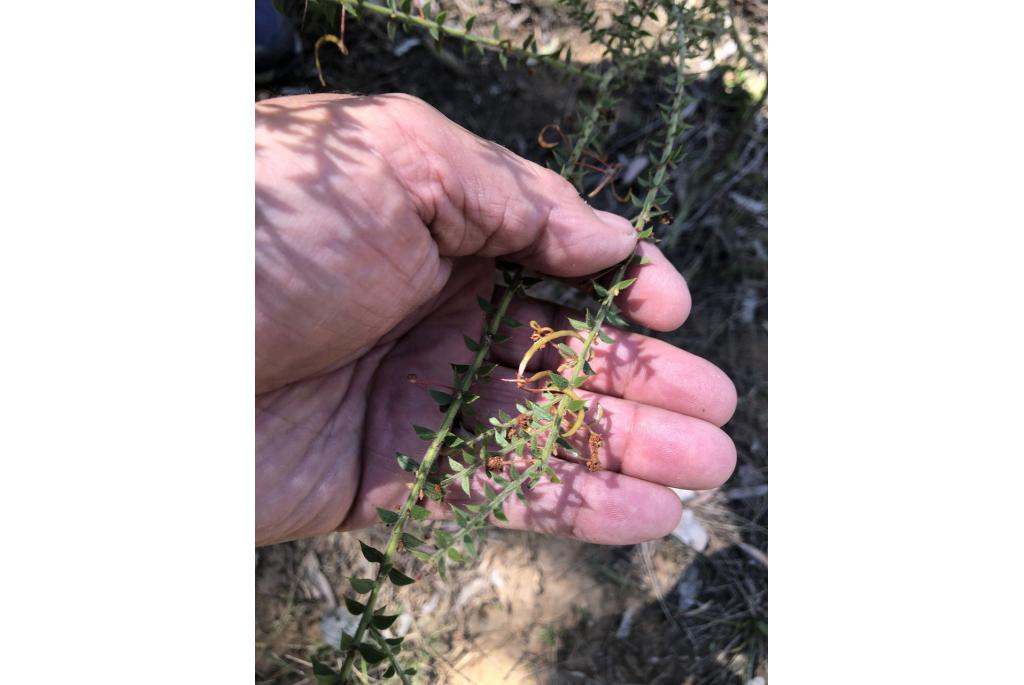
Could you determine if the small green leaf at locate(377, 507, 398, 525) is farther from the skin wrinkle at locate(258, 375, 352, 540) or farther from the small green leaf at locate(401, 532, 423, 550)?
the skin wrinkle at locate(258, 375, 352, 540)

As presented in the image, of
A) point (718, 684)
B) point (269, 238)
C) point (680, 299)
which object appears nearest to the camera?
point (269, 238)

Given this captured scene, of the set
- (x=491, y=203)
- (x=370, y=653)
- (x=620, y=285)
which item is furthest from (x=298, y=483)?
(x=620, y=285)

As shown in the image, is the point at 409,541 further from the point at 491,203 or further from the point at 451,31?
the point at 451,31

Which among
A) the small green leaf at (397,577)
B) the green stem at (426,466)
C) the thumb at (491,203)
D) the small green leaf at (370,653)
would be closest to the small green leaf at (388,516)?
the green stem at (426,466)

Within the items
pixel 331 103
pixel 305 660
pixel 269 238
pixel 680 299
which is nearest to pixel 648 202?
pixel 680 299

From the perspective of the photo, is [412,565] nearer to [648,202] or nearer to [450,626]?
[450,626]

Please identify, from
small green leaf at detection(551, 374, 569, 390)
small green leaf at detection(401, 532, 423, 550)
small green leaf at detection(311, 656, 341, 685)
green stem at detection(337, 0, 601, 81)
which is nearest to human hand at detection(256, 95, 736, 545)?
green stem at detection(337, 0, 601, 81)

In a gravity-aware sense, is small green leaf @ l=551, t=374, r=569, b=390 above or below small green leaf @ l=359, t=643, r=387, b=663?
above
